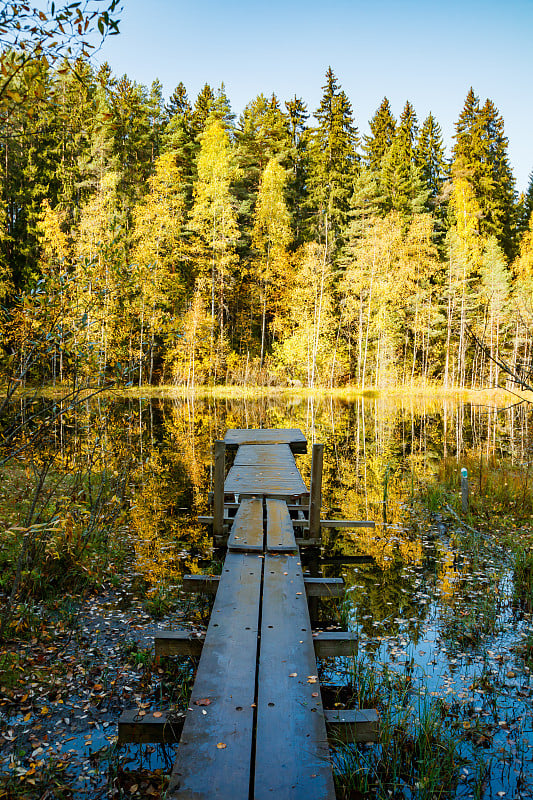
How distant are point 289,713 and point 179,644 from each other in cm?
132

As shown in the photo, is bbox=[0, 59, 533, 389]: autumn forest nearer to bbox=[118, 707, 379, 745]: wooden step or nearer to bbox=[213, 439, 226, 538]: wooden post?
bbox=[213, 439, 226, 538]: wooden post

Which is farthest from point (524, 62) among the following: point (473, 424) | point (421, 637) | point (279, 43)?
point (473, 424)

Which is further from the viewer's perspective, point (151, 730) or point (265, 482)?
point (265, 482)

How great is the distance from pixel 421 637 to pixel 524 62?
9.26 m

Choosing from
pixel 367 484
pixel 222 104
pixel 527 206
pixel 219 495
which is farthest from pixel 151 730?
pixel 527 206

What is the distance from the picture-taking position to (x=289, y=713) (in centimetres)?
258

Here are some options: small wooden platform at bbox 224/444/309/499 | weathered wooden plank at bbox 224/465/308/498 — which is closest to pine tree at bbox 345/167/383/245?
small wooden platform at bbox 224/444/309/499

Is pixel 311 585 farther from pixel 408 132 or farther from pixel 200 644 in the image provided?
pixel 408 132

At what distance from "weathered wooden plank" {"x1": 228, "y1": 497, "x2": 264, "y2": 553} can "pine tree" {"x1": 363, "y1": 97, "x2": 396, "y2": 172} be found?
118 feet

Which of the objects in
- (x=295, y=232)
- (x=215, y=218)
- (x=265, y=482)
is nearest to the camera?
(x=265, y=482)

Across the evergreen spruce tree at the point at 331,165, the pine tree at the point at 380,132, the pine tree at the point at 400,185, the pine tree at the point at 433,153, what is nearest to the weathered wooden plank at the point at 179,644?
the evergreen spruce tree at the point at 331,165

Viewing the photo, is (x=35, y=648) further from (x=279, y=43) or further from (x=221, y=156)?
(x=221, y=156)

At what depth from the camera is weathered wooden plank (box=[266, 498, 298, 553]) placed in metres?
5.11

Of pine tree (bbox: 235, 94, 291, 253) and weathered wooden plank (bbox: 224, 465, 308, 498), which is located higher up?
pine tree (bbox: 235, 94, 291, 253)
